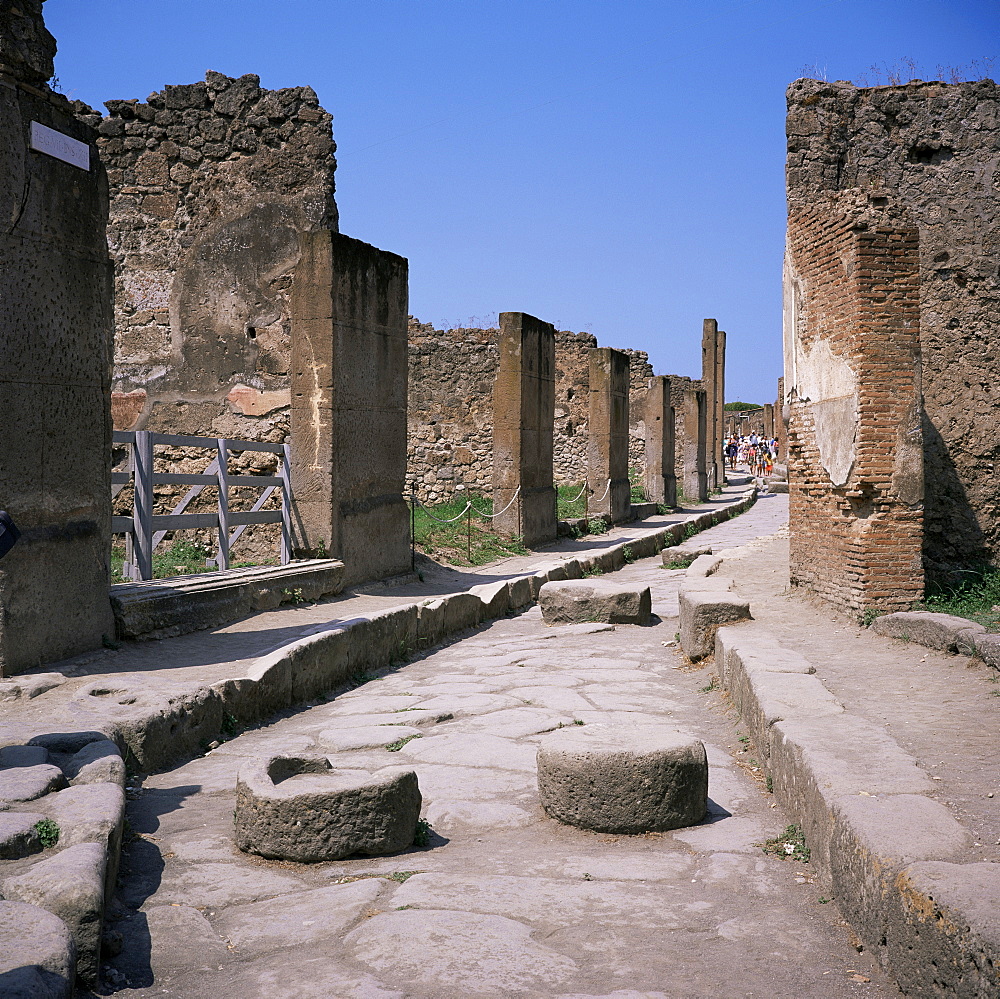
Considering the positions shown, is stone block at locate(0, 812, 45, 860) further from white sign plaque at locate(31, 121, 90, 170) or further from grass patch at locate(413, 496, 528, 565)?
grass patch at locate(413, 496, 528, 565)

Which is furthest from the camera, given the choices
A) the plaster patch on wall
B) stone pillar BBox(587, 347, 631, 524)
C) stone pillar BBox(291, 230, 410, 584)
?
stone pillar BBox(587, 347, 631, 524)

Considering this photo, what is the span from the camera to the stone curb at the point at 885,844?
2162 mm

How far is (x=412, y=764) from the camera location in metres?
4.45

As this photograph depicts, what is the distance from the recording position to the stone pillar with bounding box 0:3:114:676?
505 cm

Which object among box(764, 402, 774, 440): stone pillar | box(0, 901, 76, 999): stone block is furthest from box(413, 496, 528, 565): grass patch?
box(764, 402, 774, 440): stone pillar

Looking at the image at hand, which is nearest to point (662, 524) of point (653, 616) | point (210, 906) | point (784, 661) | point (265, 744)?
point (653, 616)

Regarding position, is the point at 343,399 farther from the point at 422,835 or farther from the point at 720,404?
the point at 720,404

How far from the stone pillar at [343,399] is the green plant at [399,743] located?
393 centimetres

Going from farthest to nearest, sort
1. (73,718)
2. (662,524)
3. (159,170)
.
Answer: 1. (662,524)
2. (159,170)
3. (73,718)

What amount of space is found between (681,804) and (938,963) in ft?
4.82

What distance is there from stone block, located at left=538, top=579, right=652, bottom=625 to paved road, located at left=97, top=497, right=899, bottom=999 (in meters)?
3.63

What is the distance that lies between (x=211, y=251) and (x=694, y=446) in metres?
16.3

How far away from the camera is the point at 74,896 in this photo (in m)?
2.41

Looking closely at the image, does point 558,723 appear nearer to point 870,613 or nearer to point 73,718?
point 73,718
